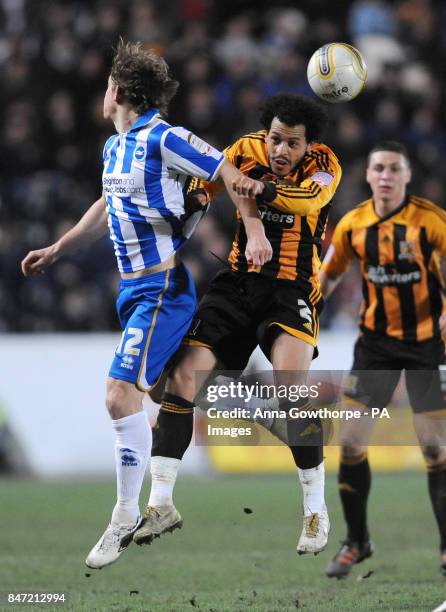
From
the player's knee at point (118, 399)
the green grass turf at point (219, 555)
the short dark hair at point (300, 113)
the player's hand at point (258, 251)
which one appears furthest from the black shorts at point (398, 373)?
the player's hand at point (258, 251)

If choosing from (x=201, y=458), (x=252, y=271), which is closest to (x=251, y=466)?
(x=201, y=458)

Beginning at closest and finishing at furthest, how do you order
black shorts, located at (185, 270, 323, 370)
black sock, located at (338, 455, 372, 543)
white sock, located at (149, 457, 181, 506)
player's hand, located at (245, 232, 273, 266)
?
player's hand, located at (245, 232, 273, 266) → white sock, located at (149, 457, 181, 506) → black shorts, located at (185, 270, 323, 370) → black sock, located at (338, 455, 372, 543)

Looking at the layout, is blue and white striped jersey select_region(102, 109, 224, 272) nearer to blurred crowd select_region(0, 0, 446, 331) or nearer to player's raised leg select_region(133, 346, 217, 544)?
player's raised leg select_region(133, 346, 217, 544)

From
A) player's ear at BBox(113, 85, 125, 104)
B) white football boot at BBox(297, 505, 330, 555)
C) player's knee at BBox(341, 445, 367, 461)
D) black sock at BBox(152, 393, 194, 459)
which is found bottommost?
player's knee at BBox(341, 445, 367, 461)

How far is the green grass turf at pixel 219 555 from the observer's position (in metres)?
6.54

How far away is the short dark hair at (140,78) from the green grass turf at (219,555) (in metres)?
2.67

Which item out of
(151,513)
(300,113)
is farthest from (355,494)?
(300,113)

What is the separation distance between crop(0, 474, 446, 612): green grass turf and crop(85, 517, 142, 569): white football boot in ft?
1.31

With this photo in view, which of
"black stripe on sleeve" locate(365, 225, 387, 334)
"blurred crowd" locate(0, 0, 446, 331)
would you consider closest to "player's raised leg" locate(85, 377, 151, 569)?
"black stripe on sleeve" locate(365, 225, 387, 334)

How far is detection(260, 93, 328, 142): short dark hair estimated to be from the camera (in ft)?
20.0

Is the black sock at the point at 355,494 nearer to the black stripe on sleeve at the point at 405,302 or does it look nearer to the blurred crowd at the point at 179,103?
the black stripe on sleeve at the point at 405,302

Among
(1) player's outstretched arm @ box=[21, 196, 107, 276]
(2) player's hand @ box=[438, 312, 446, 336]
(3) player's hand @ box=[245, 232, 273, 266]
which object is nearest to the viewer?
(3) player's hand @ box=[245, 232, 273, 266]

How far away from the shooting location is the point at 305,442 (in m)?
6.12

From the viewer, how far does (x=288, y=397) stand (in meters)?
6.08
